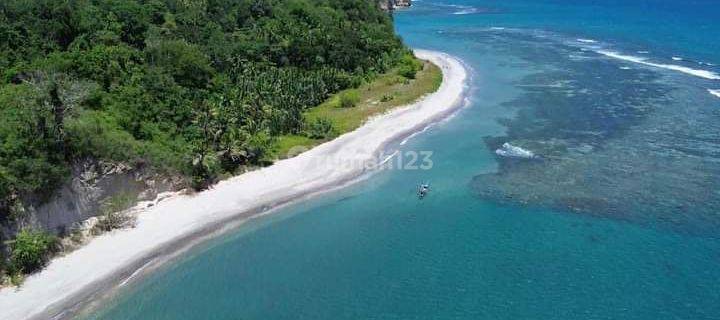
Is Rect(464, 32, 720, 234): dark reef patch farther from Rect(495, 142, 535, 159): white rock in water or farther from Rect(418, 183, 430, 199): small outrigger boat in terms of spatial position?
Rect(418, 183, 430, 199): small outrigger boat

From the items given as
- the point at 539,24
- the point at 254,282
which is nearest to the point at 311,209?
the point at 254,282

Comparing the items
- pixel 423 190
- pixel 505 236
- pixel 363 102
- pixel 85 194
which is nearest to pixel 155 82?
pixel 85 194

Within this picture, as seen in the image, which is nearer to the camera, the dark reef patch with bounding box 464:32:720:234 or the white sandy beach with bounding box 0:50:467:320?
the white sandy beach with bounding box 0:50:467:320

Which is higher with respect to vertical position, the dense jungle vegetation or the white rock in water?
the dense jungle vegetation

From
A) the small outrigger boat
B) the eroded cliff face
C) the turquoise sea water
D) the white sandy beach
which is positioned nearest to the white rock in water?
the turquoise sea water

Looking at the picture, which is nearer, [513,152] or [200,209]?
[200,209]

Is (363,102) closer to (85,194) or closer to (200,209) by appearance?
(200,209)

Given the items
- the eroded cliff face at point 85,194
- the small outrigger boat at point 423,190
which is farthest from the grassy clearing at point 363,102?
the eroded cliff face at point 85,194
